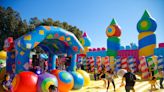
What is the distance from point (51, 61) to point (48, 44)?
1.08 meters

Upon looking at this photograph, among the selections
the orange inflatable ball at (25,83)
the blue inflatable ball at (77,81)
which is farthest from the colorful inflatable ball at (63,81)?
the orange inflatable ball at (25,83)

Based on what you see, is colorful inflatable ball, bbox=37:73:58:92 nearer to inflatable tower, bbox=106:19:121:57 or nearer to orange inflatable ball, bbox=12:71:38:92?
orange inflatable ball, bbox=12:71:38:92

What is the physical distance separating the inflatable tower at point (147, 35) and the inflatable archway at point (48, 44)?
7.41m

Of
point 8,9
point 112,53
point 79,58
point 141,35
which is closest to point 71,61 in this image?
point 141,35

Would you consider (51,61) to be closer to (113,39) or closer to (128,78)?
(128,78)

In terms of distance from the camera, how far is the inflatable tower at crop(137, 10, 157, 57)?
18016 mm

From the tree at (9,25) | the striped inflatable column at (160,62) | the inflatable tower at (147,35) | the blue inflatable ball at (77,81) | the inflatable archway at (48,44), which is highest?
the tree at (9,25)

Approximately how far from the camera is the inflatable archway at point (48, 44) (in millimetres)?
9945

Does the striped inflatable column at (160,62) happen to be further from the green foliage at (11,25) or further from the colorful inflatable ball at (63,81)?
the green foliage at (11,25)

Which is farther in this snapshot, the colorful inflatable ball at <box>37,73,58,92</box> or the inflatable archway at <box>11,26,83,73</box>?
the inflatable archway at <box>11,26,83,73</box>

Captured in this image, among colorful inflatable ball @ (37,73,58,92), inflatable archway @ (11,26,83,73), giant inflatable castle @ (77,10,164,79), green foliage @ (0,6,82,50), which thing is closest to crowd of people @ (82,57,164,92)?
inflatable archway @ (11,26,83,73)

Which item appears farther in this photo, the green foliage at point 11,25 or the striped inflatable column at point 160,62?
the green foliage at point 11,25

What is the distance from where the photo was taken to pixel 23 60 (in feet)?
32.9

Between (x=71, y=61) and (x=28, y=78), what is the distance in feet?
11.7
